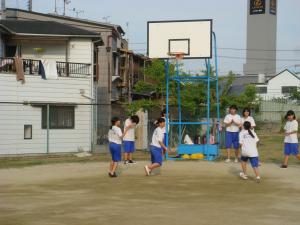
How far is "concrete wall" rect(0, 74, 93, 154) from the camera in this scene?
81.2ft

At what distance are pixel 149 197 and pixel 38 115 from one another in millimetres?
15939

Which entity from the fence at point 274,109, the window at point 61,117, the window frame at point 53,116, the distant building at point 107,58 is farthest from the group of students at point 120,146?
the fence at point 274,109

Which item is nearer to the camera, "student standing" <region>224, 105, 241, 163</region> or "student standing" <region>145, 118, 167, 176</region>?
"student standing" <region>145, 118, 167, 176</region>

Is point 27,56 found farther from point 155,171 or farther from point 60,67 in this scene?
point 155,171

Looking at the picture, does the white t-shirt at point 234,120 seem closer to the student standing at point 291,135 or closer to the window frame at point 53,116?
the student standing at point 291,135

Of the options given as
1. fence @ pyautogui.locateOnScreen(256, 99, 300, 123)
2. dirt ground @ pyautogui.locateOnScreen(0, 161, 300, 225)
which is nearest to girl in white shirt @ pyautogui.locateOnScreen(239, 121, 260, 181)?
dirt ground @ pyautogui.locateOnScreen(0, 161, 300, 225)

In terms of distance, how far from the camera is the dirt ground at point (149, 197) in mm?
8531

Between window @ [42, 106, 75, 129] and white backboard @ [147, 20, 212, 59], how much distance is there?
8.72 metres

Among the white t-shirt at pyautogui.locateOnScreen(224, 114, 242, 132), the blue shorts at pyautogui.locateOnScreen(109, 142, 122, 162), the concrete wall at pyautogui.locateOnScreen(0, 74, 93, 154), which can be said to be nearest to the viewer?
the blue shorts at pyautogui.locateOnScreen(109, 142, 122, 162)

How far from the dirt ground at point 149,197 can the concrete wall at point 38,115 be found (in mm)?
8699

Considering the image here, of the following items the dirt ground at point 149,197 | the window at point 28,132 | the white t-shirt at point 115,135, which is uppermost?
the white t-shirt at point 115,135

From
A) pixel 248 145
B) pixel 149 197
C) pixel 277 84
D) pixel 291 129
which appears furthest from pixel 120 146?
pixel 277 84

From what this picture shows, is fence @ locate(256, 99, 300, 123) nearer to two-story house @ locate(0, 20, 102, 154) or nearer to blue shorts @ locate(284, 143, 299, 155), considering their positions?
two-story house @ locate(0, 20, 102, 154)

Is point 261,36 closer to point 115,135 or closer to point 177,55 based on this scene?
point 177,55
